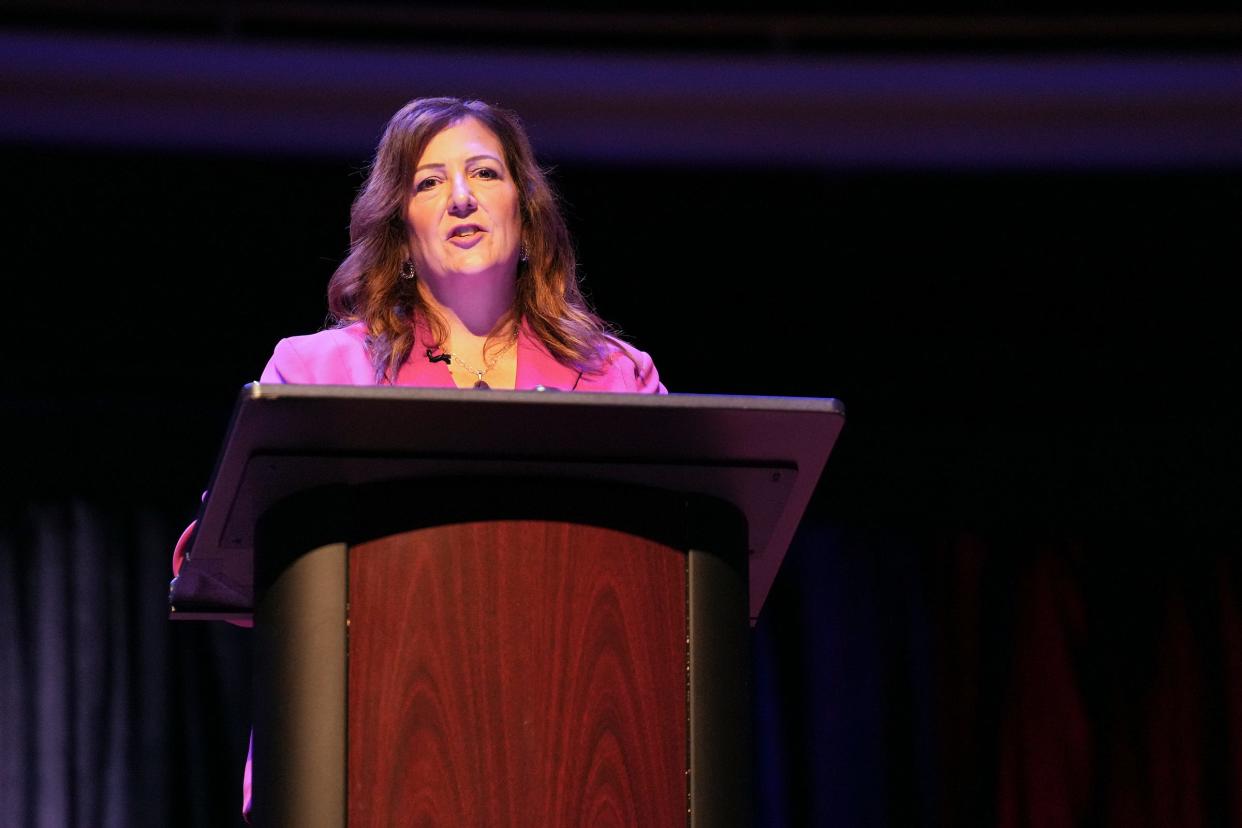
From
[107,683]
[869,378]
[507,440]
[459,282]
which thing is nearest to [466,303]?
[459,282]

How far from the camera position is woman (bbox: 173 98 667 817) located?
191 centimetres

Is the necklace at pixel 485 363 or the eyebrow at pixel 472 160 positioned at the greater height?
the eyebrow at pixel 472 160

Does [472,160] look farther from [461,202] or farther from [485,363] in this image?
[485,363]

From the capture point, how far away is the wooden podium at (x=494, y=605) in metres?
1.20

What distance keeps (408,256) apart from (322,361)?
231 millimetres

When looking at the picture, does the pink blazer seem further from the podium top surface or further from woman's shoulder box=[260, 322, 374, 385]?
the podium top surface

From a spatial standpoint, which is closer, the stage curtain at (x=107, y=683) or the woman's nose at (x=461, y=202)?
the woman's nose at (x=461, y=202)

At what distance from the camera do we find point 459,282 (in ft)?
6.43

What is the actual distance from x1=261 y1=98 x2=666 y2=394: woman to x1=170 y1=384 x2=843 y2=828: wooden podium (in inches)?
23.2

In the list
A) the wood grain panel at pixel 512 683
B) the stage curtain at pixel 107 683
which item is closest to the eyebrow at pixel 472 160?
the wood grain panel at pixel 512 683

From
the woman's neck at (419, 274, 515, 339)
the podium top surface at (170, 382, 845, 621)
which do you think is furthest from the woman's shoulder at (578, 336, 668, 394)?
the podium top surface at (170, 382, 845, 621)

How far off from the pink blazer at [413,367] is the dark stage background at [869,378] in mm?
1684

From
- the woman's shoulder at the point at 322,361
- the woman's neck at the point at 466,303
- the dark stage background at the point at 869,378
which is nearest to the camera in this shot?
Result: the woman's shoulder at the point at 322,361

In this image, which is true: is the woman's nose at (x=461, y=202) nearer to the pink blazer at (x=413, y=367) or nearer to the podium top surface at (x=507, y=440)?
the pink blazer at (x=413, y=367)
